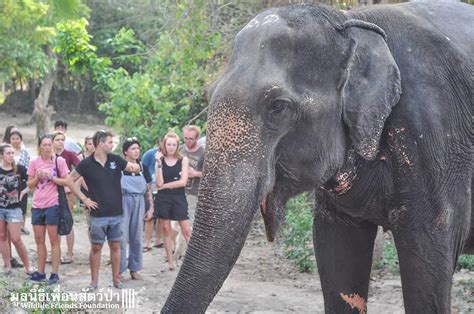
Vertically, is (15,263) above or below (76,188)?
below

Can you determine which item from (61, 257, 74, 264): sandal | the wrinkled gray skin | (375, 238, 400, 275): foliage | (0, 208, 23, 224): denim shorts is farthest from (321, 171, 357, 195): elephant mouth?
(61, 257, 74, 264): sandal

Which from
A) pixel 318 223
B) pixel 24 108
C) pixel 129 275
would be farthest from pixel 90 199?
pixel 24 108

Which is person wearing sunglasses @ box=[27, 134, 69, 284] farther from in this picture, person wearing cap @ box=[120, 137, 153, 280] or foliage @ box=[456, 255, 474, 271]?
foliage @ box=[456, 255, 474, 271]

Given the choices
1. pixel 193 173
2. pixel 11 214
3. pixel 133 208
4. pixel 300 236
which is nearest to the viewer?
pixel 133 208

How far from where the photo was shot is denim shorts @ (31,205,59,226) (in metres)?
9.78

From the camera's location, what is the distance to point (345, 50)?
176 inches

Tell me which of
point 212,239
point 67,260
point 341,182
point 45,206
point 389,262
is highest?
point 341,182

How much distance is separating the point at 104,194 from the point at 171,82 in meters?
4.96

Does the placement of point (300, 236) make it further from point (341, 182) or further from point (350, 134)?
point (350, 134)

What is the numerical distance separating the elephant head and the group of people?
513 cm

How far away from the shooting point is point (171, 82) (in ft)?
45.8

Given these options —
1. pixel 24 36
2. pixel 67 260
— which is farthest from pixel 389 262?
pixel 24 36

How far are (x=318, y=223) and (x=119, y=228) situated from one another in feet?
15.3

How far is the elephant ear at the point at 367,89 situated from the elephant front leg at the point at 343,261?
779mm
